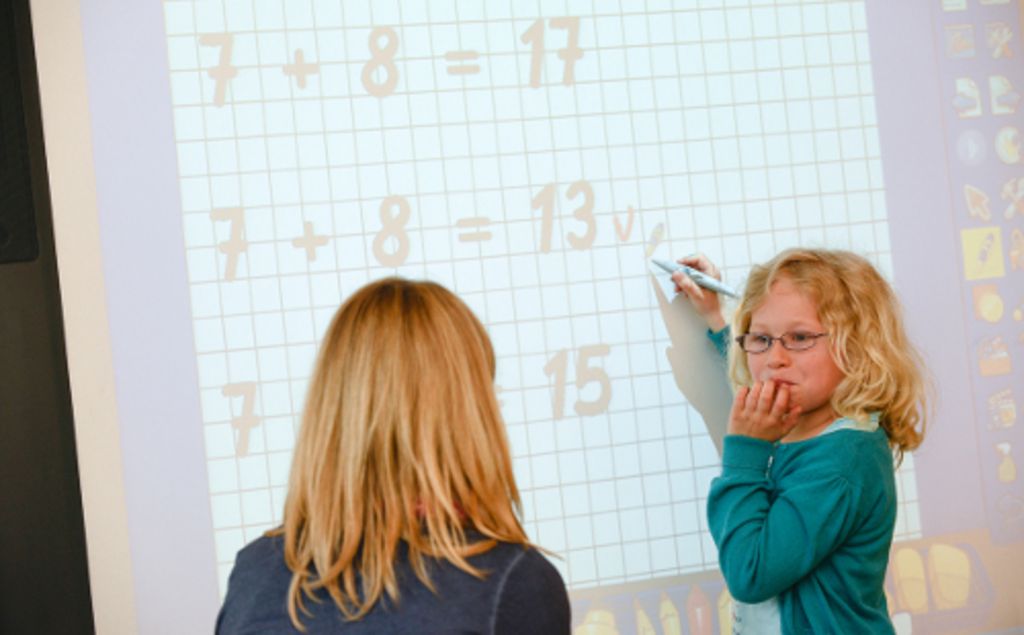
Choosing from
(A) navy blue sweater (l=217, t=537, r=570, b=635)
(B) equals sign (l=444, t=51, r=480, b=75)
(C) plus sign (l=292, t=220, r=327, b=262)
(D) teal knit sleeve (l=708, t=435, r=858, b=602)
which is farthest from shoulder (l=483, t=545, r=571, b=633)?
(B) equals sign (l=444, t=51, r=480, b=75)

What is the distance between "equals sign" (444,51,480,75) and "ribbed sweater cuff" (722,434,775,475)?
63 cm

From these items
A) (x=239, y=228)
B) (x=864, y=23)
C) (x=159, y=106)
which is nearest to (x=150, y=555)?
(x=239, y=228)

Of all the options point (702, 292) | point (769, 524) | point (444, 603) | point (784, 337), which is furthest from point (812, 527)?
point (444, 603)

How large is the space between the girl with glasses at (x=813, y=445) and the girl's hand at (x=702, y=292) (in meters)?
0.08

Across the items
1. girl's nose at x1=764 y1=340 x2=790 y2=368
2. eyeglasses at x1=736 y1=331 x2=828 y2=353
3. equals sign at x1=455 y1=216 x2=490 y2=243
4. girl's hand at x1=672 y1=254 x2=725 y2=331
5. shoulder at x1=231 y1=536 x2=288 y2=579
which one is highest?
equals sign at x1=455 y1=216 x2=490 y2=243

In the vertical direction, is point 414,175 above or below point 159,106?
below

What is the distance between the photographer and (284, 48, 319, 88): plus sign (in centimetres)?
158

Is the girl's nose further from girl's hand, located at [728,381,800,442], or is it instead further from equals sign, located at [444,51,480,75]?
equals sign, located at [444,51,480,75]

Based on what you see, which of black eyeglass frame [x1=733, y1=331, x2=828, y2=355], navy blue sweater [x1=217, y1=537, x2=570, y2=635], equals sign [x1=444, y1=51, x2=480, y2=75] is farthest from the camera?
equals sign [x1=444, y1=51, x2=480, y2=75]

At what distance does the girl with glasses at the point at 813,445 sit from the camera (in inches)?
54.9

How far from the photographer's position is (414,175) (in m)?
1.61

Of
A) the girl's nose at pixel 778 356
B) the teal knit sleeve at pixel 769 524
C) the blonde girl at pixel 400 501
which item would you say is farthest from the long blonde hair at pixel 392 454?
the girl's nose at pixel 778 356

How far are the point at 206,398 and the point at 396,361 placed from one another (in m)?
0.57

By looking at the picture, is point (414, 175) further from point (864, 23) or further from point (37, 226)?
point (864, 23)
